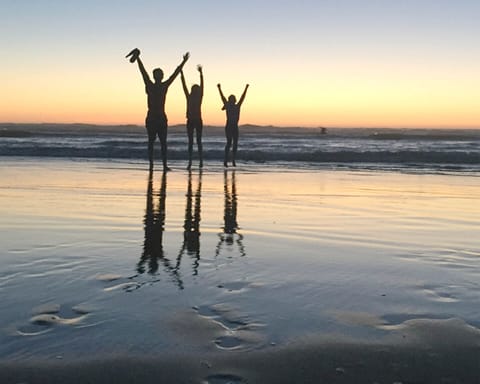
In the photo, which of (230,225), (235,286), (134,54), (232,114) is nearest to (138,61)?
(134,54)

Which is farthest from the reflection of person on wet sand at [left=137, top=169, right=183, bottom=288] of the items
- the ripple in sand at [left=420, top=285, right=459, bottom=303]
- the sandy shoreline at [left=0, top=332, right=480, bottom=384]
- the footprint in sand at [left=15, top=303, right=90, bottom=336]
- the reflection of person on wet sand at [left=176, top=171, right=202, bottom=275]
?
the ripple in sand at [left=420, top=285, right=459, bottom=303]

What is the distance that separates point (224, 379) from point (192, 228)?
142 inches

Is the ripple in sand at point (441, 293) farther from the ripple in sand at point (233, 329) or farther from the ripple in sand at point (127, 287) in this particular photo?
the ripple in sand at point (127, 287)

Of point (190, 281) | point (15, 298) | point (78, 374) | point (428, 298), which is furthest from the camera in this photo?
point (190, 281)

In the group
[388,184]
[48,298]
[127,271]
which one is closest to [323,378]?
[48,298]

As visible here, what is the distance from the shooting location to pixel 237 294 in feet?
10.7

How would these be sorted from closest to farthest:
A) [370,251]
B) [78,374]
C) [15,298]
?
[78,374]
[15,298]
[370,251]

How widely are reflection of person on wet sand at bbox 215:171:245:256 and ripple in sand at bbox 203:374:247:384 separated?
88.9 inches

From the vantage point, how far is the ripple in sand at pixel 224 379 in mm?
2117

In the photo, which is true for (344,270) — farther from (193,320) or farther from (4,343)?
(4,343)

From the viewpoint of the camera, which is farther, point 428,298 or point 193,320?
point 428,298

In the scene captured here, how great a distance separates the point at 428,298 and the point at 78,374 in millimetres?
2049

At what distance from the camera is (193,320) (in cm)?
278

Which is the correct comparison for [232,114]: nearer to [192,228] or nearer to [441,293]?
[192,228]
